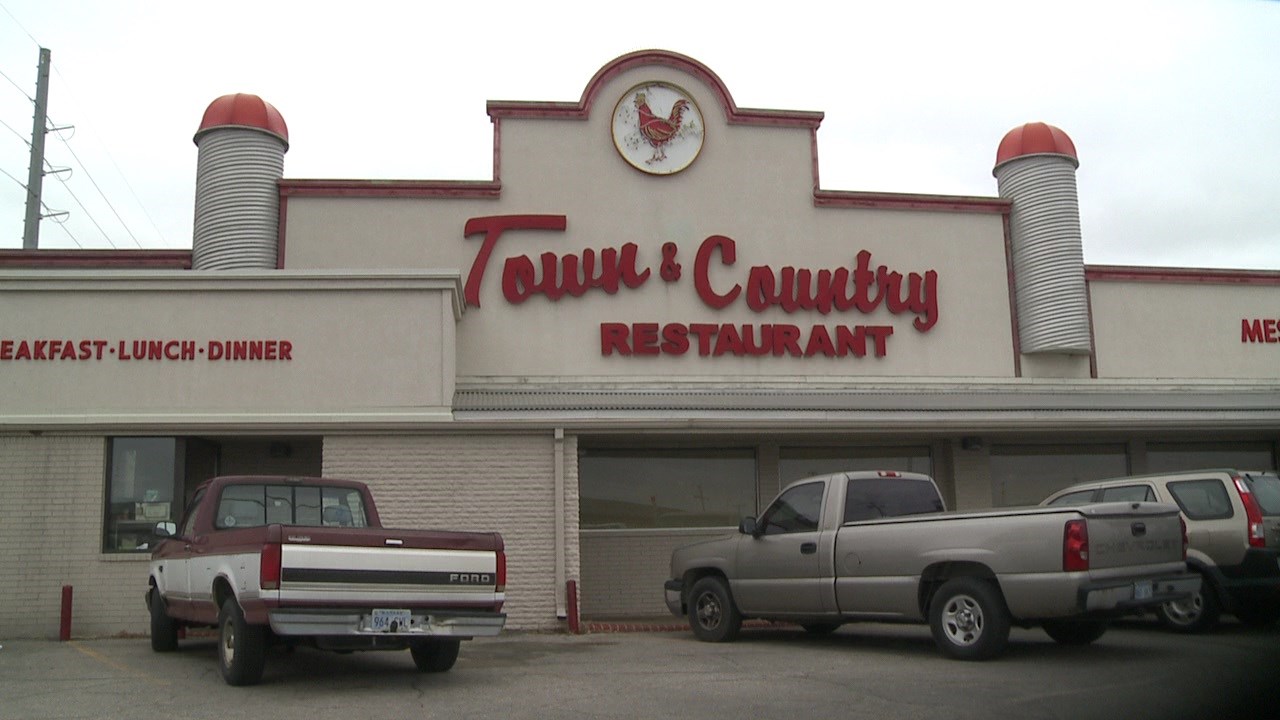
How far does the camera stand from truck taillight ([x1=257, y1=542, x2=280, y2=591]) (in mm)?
9336

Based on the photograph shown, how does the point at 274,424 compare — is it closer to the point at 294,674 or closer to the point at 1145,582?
the point at 294,674

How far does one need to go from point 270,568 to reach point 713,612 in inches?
238

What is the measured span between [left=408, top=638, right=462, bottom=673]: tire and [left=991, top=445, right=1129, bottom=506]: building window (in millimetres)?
11343

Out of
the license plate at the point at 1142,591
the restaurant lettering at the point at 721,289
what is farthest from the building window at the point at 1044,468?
the license plate at the point at 1142,591

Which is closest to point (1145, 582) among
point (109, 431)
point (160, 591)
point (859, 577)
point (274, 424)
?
point (859, 577)

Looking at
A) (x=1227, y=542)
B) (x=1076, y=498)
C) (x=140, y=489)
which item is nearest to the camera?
(x=1227, y=542)

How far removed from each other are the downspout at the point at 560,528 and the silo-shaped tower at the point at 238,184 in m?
6.38

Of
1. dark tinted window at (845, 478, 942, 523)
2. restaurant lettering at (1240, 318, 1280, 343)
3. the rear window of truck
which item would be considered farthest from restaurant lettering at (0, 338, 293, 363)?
restaurant lettering at (1240, 318, 1280, 343)

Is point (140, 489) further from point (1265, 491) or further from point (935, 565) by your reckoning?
point (1265, 491)

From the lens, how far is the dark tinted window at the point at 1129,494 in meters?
13.4

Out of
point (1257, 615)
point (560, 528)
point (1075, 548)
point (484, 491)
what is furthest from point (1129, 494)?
point (484, 491)

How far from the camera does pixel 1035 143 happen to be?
70.9ft

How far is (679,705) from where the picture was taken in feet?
29.1

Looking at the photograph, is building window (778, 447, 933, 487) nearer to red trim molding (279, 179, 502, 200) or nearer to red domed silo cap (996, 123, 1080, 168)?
red domed silo cap (996, 123, 1080, 168)
